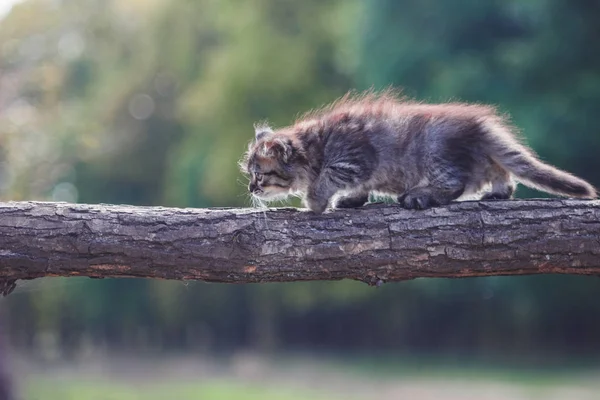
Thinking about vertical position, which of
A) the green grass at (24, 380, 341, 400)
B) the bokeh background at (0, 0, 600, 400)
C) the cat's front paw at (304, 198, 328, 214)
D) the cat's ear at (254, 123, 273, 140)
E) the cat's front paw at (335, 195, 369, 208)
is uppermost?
the bokeh background at (0, 0, 600, 400)

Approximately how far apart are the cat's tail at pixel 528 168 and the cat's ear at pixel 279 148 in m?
1.29

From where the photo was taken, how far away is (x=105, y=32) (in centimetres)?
2223

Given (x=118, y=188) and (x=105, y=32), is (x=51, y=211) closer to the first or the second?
(x=118, y=188)

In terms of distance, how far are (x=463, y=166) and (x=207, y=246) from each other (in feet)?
5.95

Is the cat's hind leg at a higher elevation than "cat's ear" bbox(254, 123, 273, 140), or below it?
below

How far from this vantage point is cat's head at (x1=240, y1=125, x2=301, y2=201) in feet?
16.4

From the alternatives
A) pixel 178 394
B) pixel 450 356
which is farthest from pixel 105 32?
pixel 450 356

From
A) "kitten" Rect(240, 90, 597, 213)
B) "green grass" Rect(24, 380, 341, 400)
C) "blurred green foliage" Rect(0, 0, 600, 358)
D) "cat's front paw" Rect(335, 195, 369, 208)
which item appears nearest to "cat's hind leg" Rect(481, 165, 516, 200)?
"kitten" Rect(240, 90, 597, 213)

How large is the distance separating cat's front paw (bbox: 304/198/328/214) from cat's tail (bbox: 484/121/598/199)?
113 centimetres

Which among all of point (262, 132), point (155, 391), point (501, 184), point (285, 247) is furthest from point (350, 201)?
point (155, 391)

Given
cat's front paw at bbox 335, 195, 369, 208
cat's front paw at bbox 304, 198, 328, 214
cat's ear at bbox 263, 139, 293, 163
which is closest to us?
cat's front paw at bbox 304, 198, 328, 214

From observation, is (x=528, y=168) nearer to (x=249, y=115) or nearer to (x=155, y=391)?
(x=155, y=391)

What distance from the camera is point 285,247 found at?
4066 millimetres

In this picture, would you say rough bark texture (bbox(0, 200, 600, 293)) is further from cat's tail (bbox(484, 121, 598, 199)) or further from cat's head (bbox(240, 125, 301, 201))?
cat's head (bbox(240, 125, 301, 201))
